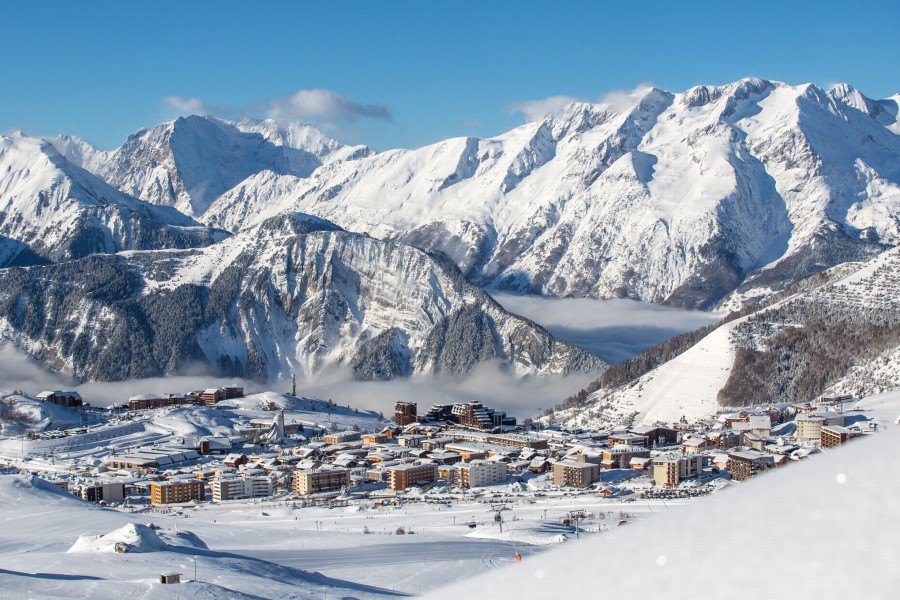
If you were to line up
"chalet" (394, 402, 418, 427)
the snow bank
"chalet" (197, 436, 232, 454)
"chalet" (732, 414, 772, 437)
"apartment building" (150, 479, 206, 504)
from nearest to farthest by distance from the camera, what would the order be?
the snow bank < "apartment building" (150, 479, 206, 504) < "chalet" (732, 414, 772, 437) < "chalet" (197, 436, 232, 454) < "chalet" (394, 402, 418, 427)

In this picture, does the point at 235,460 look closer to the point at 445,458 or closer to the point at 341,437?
the point at 341,437

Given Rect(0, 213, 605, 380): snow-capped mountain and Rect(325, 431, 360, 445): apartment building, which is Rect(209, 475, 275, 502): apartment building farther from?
Rect(0, 213, 605, 380): snow-capped mountain

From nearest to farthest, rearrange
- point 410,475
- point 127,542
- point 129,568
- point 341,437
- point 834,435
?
point 129,568 < point 127,542 < point 834,435 < point 410,475 < point 341,437

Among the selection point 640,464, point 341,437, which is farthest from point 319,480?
point 341,437

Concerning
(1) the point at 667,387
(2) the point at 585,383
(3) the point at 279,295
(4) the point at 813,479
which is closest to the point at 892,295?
(1) the point at 667,387

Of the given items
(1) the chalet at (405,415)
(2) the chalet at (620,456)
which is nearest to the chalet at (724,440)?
(2) the chalet at (620,456)

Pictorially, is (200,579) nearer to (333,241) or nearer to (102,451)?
(102,451)

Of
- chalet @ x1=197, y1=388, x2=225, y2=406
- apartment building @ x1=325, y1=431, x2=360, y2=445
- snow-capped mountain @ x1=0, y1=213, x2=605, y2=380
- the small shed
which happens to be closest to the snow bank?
the small shed

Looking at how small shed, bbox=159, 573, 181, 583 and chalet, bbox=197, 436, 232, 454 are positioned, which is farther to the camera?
chalet, bbox=197, 436, 232, 454
